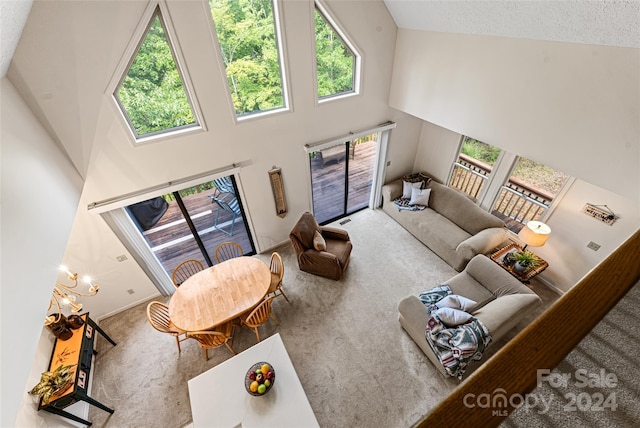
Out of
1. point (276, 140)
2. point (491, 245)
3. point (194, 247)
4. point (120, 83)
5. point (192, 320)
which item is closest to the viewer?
point (120, 83)

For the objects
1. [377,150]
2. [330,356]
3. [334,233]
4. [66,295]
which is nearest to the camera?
[66,295]

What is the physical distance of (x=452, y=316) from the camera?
3.10 metres

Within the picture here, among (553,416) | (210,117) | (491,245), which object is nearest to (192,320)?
(210,117)

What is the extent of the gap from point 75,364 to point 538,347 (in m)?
4.30

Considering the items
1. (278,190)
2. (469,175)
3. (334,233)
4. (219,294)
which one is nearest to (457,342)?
(334,233)

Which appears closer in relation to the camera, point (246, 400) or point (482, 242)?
point (246, 400)

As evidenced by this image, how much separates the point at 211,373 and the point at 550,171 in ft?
17.6

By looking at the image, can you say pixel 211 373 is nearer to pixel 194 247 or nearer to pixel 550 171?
pixel 194 247

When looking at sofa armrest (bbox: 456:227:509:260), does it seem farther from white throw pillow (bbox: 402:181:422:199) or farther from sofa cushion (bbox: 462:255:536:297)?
white throw pillow (bbox: 402:181:422:199)

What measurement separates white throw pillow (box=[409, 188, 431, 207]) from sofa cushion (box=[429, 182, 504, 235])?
135 mm

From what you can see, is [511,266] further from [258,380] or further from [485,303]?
[258,380]

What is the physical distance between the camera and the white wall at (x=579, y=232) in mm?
3336

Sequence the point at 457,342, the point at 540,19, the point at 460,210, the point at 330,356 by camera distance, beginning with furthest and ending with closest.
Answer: the point at 460,210
the point at 330,356
the point at 457,342
the point at 540,19

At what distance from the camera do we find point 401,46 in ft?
14.0
